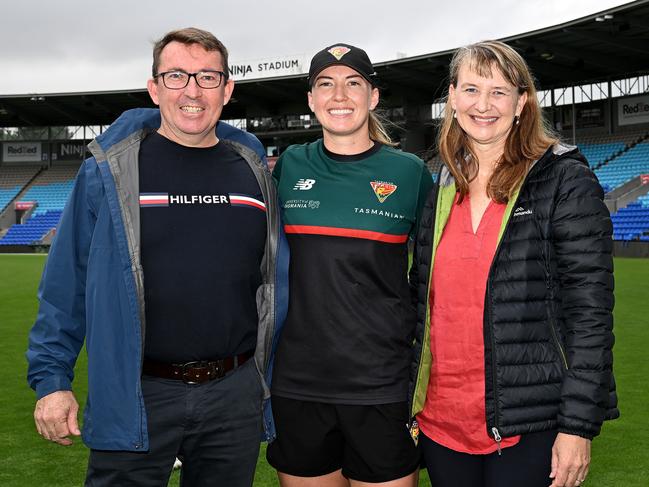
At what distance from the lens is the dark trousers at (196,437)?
278cm

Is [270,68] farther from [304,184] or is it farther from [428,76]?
[304,184]

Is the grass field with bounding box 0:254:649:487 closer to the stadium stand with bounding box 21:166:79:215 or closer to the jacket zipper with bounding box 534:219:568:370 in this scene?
the jacket zipper with bounding box 534:219:568:370

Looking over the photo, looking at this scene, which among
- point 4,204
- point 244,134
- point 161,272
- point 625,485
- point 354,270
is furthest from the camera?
point 4,204

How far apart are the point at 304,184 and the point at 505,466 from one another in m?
1.60

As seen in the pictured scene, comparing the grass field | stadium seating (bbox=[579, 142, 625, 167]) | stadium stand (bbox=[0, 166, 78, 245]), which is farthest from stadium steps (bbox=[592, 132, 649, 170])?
stadium stand (bbox=[0, 166, 78, 245])

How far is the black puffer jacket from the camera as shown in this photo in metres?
2.38

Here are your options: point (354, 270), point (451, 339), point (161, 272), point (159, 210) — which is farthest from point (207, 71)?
point (451, 339)

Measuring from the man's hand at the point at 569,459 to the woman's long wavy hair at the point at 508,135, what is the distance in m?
0.94

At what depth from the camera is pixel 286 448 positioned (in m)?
3.15

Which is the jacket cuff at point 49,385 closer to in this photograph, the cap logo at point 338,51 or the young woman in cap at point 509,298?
the young woman in cap at point 509,298

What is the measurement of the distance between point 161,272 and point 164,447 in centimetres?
76

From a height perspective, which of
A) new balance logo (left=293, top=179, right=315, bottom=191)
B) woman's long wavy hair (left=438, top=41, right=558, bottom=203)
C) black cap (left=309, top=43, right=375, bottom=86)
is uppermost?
black cap (left=309, top=43, right=375, bottom=86)

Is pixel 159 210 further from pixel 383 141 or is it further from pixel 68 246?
pixel 383 141

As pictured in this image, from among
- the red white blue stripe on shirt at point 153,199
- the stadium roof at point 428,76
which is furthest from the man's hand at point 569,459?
the stadium roof at point 428,76
